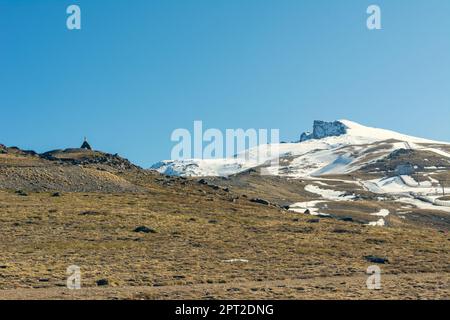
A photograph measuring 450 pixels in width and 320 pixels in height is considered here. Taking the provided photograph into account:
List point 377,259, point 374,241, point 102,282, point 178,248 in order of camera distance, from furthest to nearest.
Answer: point 374,241 → point 178,248 → point 377,259 → point 102,282

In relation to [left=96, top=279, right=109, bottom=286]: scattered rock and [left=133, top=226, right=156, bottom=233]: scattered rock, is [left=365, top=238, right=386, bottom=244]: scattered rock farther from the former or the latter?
[left=96, top=279, right=109, bottom=286]: scattered rock

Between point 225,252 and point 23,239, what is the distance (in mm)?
21952

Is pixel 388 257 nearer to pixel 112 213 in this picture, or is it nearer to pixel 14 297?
pixel 14 297

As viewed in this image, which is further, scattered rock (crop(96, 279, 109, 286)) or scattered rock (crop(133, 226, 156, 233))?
scattered rock (crop(133, 226, 156, 233))

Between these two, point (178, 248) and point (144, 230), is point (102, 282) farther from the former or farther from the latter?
point (144, 230)

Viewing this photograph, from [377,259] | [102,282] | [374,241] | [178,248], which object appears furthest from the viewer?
[374,241]

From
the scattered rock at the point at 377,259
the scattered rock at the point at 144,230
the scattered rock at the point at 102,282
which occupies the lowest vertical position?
the scattered rock at the point at 377,259

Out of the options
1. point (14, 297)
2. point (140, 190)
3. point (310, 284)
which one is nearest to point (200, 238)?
point (310, 284)

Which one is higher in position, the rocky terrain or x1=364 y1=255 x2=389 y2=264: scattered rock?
the rocky terrain

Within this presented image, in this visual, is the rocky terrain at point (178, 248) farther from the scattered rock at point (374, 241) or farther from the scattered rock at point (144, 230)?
the scattered rock at point (374, 241)

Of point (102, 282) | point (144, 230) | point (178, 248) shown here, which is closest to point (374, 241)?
point (178, 248)

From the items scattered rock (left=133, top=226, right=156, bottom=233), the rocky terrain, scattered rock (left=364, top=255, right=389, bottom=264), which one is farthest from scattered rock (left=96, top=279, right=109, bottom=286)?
scattered rock (left=133, top=226, right=156, bottom=233)

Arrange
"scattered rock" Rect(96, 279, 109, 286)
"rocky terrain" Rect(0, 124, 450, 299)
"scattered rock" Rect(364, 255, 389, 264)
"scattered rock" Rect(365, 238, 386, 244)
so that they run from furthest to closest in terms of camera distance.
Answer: "scattered rock" Rect(365, 238, 386, 244)
"scattered rock" Rect(364, 255, 389, 264)
"scattered rock" Rect(96, 279, 109, 286)
"rocky terrain" Rect(0, 124, 450, 299)

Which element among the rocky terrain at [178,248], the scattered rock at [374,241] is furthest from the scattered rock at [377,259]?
the scattered rock at [374,241]
